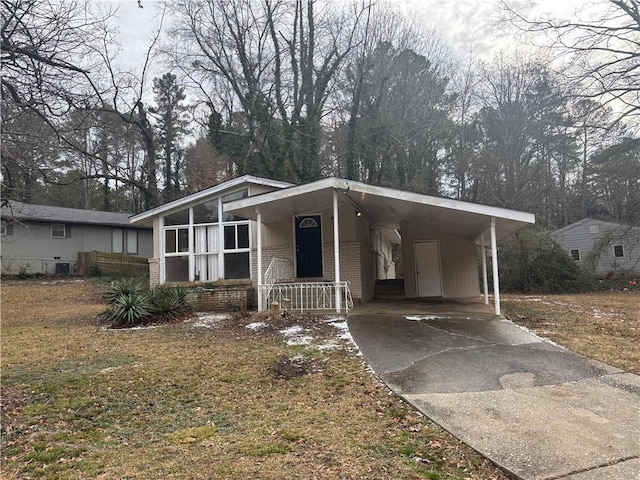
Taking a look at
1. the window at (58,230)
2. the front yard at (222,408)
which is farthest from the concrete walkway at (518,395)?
the window at (58,230)

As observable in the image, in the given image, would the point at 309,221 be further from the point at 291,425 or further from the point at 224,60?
the point at 224,60

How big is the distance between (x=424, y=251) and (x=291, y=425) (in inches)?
477

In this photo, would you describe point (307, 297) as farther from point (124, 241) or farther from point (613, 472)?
point (124, 241)

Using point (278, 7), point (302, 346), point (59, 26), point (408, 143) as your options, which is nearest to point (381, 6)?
point (278, 7)

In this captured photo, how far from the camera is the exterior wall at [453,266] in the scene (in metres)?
14.9

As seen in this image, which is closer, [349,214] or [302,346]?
[302,346]

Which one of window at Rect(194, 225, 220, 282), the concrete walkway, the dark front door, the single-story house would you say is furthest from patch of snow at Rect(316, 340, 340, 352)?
window at Rect(194, 225, 220, 282)

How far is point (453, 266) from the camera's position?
1502 cm

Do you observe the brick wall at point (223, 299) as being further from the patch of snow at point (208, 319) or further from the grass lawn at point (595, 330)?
the grass lawn at point (595, 330)

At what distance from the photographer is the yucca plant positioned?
31.8ft

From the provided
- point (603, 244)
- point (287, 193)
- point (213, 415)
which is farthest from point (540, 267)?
point (213, 415)

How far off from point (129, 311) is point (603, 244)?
70.0 ft

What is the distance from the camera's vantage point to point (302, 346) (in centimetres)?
684

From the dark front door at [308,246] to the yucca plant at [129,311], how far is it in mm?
4629
